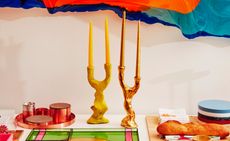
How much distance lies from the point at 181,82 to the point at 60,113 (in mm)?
451

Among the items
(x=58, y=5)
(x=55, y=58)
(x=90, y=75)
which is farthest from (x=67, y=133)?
(x=58, y=5)

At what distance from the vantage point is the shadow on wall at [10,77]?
1555 mm

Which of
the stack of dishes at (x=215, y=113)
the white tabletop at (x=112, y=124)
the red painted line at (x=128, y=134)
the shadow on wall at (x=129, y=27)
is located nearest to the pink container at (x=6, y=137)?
the white tabletop at (x=112, y=124)

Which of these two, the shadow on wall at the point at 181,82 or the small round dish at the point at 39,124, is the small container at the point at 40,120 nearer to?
the small round dish at the point at 39,124

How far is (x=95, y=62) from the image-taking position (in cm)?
157

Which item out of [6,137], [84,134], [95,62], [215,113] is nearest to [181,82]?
[215,113]

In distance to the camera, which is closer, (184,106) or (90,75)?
(90,75)

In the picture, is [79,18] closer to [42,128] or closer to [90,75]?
[90,75]

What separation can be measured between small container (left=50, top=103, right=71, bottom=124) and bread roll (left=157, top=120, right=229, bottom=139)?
31 centimetres

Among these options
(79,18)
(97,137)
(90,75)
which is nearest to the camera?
(97,137)

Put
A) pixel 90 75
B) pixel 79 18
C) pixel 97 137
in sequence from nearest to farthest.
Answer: pixel 97 137 → pixel 90 75 → pixel 79 18

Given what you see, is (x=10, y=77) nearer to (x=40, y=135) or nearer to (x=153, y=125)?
(x=40, y=135)

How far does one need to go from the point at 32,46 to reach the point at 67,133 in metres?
0.37

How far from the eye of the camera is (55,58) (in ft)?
5.14
